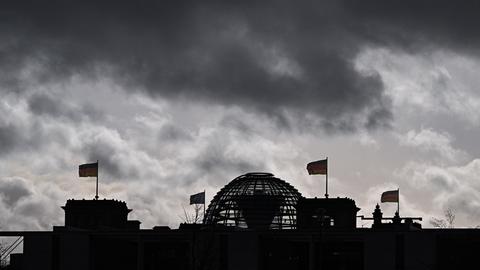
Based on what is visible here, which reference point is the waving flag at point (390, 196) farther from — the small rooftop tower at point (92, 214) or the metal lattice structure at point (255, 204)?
the small rooftop tower at point (92, 214)

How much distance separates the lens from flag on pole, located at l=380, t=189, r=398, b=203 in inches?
5699

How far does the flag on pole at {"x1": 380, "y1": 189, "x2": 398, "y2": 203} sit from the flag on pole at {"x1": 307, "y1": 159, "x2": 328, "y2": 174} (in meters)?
8.16

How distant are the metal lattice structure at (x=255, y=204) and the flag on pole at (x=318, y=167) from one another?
1070 inches

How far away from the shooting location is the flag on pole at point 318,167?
481 ft

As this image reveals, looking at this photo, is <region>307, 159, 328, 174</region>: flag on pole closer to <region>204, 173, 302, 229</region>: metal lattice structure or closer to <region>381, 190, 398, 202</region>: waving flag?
<region>381, 190, 398, 202</region>: waving flag

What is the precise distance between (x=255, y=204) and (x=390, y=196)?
37.6m

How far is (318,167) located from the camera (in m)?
147

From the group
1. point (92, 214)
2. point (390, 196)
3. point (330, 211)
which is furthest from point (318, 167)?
point (92, 214)

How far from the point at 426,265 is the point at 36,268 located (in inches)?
1739

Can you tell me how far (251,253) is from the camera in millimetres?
129500

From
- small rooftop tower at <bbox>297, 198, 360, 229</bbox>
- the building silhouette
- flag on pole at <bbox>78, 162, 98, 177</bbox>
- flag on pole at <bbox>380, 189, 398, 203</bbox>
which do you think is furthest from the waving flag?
flag on pole at <bbox>78, 162, 98, 177</bbox>

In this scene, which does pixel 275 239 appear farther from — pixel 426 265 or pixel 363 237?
pixel 426 265

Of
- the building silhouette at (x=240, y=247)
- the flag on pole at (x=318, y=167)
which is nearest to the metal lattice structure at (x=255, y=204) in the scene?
the building silhouette at (x=240, y=247)

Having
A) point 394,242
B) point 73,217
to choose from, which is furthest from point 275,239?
point 73,217
